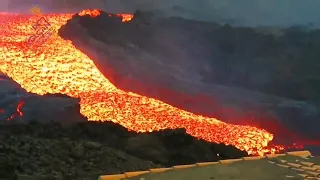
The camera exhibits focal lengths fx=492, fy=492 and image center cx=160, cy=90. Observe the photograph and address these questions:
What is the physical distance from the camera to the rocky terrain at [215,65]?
16.3 metres

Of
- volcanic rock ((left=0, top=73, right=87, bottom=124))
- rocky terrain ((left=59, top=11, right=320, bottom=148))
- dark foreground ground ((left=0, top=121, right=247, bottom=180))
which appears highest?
rocky terrain ((left=59, top=11, right=320, bottom=148))

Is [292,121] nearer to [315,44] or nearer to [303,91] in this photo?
[303,91]

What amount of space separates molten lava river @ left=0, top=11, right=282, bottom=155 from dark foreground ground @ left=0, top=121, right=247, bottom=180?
2142 mm

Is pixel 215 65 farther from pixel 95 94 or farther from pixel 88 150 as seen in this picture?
pixel 88 150

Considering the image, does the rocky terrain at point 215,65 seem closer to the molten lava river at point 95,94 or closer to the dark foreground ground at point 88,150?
the molten lava river at point 95,94

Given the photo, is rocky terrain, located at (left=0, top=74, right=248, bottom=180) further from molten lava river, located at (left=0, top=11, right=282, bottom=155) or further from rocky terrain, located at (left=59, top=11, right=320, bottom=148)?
rocky terrain, located at (left=59, top=11, right=320, bottom=148)

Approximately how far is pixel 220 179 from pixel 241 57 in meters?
16.2

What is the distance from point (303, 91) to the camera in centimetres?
1786

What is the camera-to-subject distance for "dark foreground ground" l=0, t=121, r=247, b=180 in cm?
717

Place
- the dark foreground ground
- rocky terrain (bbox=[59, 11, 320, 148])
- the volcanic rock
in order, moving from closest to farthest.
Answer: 1. the dark foreground ground
2. the volcanic rock
3. rocky terrain (bbox=[59, 11, 320, 148])

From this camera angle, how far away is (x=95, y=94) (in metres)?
13.7

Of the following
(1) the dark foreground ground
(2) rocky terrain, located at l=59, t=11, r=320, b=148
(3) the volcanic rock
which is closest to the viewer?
(1) the dark foreground ground

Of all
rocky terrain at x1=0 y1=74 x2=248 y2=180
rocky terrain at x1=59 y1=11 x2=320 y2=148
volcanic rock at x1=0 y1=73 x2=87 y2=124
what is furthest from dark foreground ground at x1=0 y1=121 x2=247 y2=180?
rocky terrain at x1=59 y1=11 x2=320 y2=148

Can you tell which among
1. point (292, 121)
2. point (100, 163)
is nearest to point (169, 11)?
point (292, 121)
